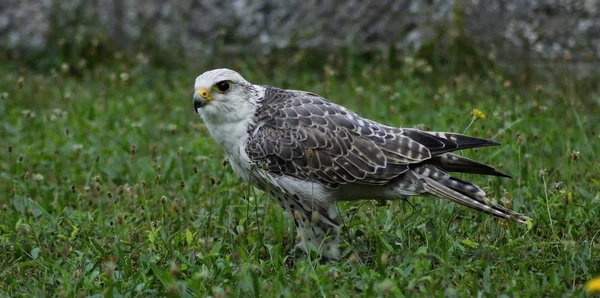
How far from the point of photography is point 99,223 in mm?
5094

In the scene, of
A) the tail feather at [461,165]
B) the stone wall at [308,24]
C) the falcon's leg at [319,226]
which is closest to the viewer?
the tail feather at [461,165]

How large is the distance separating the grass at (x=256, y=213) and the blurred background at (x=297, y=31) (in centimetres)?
35

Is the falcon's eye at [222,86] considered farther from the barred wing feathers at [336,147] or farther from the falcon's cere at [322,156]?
the barred wing feathers at [336,147]

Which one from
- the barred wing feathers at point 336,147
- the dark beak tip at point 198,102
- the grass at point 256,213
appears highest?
the dark beak tip at point 198,102

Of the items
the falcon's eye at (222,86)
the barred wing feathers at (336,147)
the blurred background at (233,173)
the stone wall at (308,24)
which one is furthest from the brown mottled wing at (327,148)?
the stone wall at (308,24)

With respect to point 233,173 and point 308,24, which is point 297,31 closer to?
point 308,24

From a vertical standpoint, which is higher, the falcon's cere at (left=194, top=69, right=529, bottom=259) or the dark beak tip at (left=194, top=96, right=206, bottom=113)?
the dark beak tip at (left=194, top=96, right=206, bottom=113)

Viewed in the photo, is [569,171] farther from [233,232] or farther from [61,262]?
[61,262]

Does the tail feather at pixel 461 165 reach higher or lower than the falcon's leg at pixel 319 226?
higher

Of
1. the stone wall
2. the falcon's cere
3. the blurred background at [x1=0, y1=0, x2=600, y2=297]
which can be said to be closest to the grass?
the blurred background at [x1=0, y1=0, x2=600, y2=297]

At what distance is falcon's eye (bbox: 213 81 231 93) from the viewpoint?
4.75 metres

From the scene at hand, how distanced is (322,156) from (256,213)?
472 mm

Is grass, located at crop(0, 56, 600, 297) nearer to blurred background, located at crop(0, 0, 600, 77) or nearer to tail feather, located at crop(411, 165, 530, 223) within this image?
tail feather, located at crop(411, 165, 530, 223)

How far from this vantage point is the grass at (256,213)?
4137mm
